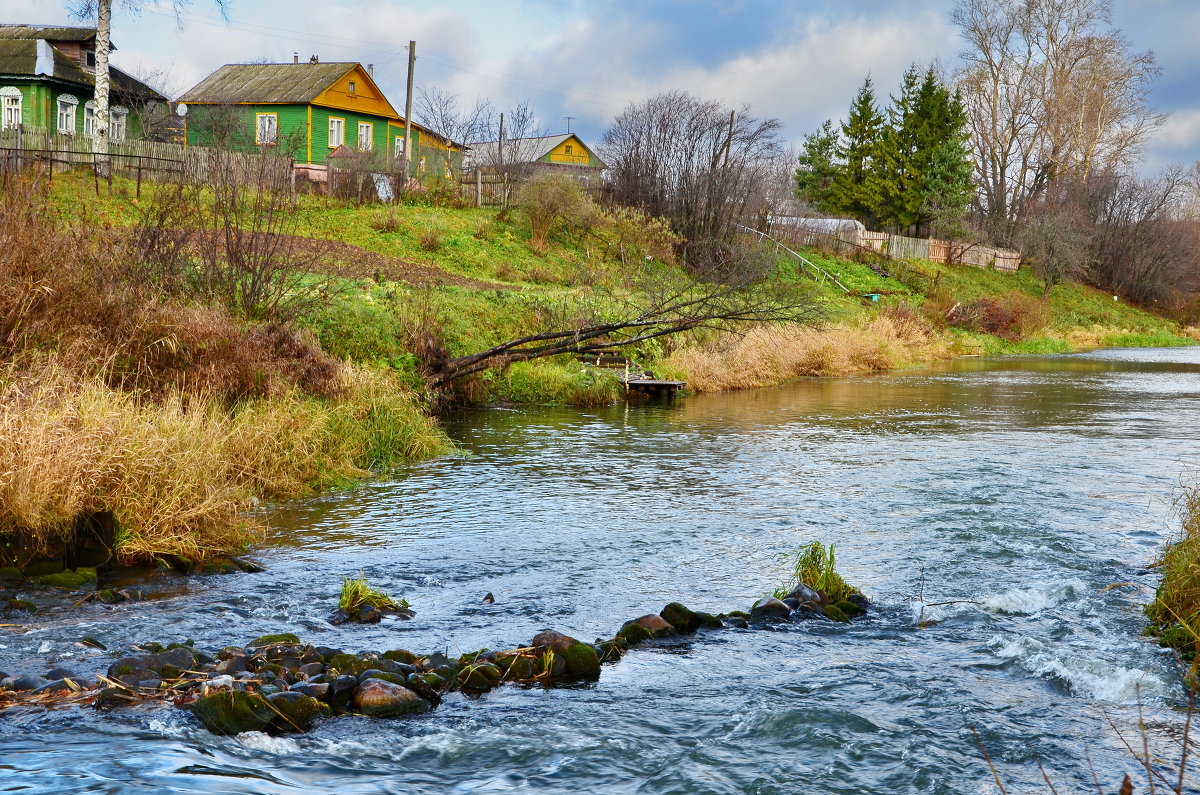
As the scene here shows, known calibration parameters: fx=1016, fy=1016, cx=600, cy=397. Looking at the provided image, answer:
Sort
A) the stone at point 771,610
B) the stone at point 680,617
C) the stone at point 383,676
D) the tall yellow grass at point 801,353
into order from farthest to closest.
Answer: the tall yellow grass at point 801,353 → the stone at point 771,610 → the stone at point 680,617 → the stone at point 383,676

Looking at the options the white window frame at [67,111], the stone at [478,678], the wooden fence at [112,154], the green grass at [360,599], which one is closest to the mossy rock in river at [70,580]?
the green grass at [360,599]

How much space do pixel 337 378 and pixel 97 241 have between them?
335 centimetres

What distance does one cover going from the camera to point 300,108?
4744 cm

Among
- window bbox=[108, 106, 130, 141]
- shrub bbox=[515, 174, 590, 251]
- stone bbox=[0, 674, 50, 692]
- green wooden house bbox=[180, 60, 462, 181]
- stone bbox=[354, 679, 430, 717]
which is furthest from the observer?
green wooden house bbox=[180, 60, 462, 181]

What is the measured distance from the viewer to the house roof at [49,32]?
39856 mm

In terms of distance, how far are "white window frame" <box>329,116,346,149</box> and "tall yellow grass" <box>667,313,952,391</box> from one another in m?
28.2

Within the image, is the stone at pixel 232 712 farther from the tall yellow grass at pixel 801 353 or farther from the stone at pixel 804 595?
the tall yellow grass at pixel 801 353

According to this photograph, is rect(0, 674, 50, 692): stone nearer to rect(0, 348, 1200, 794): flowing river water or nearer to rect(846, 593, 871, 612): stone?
rect(0, 348, 1200, 794): flowing river water

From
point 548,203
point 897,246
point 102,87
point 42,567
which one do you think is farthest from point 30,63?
point 897,246

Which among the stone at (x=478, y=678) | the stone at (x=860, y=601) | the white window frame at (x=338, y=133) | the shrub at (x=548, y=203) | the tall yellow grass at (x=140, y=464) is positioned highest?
the white window frame at (x=338, y=133)

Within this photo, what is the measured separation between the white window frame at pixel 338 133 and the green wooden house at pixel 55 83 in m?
8.64

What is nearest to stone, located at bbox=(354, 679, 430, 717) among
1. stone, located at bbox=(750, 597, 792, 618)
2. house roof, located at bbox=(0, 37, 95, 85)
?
stone, located at bbox=(750, 597, 792, 618)

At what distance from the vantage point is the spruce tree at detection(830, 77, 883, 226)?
56062 mm

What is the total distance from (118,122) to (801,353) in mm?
31199
